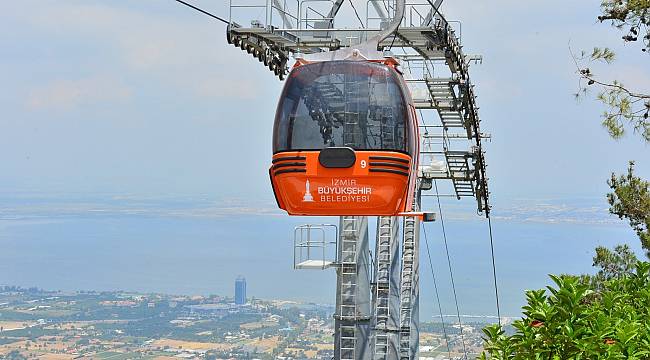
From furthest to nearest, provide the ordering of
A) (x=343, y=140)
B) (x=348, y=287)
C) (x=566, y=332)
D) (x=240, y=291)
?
1. (x=240, y=291)
2. (x=348, y=287)
3. (x=343, y=140)
4. (x=566, y=332)

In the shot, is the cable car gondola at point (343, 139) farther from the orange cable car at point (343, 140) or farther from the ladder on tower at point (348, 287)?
the ladder on tower at point (348, 287)

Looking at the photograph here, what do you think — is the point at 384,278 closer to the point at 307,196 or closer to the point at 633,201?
the point at 633,201

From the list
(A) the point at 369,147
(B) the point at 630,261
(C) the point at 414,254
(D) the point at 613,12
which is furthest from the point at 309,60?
(C) the point at 414,254

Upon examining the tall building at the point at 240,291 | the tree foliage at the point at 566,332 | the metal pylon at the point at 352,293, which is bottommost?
the tree foliage at the point at 566,332

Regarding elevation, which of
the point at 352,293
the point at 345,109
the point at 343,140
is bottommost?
the point at 352,293

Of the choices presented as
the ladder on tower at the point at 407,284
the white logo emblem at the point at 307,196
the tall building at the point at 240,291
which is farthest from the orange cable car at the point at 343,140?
the tall building at the point at 240,291

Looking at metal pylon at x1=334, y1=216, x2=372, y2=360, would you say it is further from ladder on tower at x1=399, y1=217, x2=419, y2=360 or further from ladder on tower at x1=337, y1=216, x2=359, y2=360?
ladder on tower at x1=399, y1=217, x2=419, y2=360

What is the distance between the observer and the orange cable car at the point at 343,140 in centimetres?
901

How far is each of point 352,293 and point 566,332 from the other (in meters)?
11.6

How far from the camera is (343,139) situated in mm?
9055

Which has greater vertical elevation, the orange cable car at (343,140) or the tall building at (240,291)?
the tall building at (240,291)

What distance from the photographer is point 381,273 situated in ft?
63.7

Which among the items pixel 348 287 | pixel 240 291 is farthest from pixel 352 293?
pixel 240 291

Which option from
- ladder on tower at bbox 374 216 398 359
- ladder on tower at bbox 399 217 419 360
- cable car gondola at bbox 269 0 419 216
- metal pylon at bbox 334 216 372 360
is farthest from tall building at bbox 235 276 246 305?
cable car gondola at bbox 269 0 419 216
